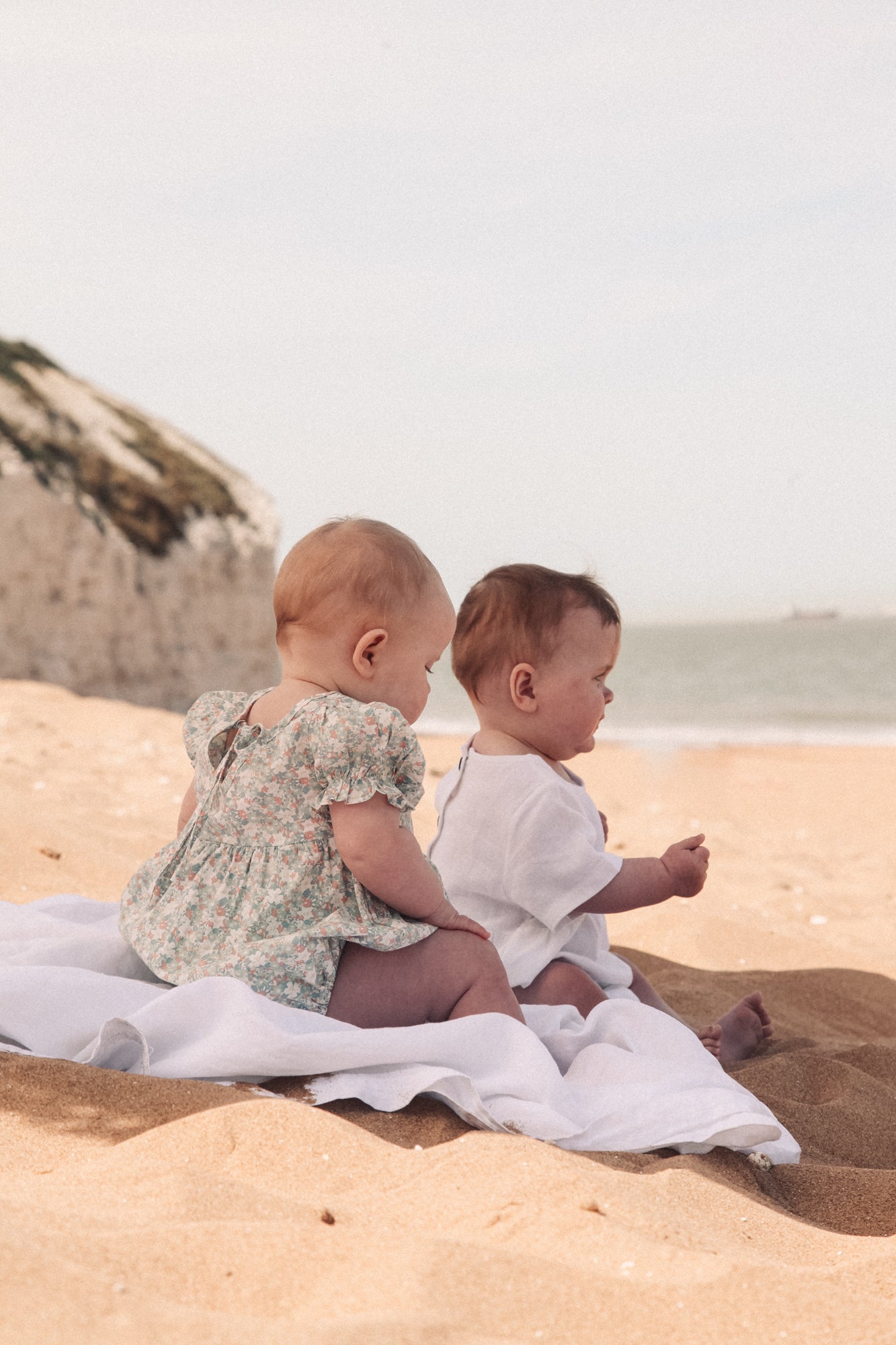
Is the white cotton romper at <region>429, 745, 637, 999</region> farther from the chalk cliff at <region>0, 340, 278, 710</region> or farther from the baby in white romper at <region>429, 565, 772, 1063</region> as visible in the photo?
the chalk cliff at <region>0, 340, 278, 710</region>

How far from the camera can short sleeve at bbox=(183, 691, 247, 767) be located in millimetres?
2617

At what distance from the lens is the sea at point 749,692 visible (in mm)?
18516

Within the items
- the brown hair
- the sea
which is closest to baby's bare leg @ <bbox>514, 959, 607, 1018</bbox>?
the brown hair

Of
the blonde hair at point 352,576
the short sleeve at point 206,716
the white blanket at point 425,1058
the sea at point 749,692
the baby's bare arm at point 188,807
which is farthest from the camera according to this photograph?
the sea at point 749,692

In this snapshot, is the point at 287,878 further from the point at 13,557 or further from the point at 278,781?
the point at 13,557

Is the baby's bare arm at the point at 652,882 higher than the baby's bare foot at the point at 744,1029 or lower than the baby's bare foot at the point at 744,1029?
higher

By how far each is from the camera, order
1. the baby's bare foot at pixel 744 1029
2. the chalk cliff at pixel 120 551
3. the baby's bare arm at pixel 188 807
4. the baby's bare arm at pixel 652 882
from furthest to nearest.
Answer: the chalk cliff at pixel 120 551 < the baby's bare foot at pixel 744 1029 < the baby's bare arm at pixel 188 807 < the baby's bare arm at pixel 652 882

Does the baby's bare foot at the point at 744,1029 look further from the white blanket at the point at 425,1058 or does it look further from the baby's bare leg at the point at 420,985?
the baby's bare leg at the point at 420,985

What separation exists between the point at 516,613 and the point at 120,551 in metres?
8.87

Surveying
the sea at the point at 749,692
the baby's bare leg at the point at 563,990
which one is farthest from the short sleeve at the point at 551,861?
the sea at the point at 749,692

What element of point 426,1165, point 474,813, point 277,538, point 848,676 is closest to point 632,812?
point 474,813

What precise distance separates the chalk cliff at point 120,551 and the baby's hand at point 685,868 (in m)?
8.68

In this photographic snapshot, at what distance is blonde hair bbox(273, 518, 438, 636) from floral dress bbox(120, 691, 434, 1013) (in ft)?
0.64

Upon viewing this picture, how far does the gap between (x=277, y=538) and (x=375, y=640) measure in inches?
406
